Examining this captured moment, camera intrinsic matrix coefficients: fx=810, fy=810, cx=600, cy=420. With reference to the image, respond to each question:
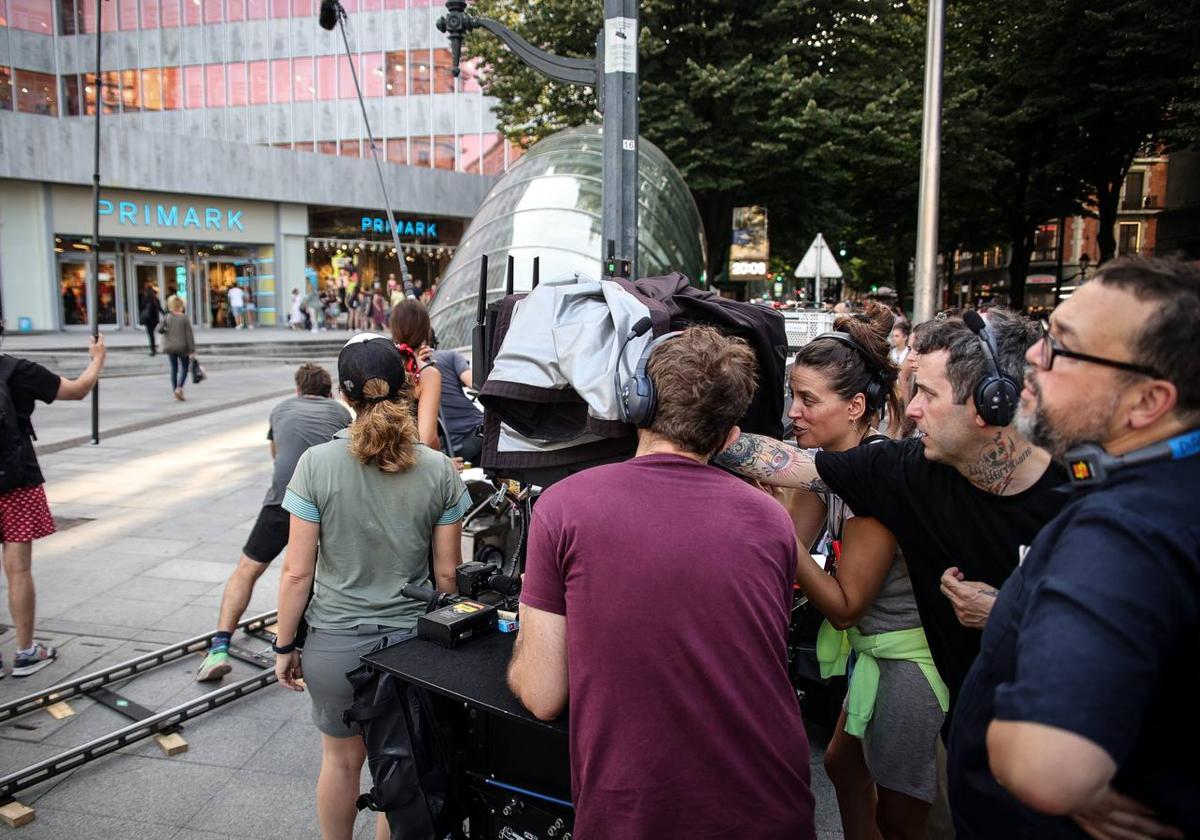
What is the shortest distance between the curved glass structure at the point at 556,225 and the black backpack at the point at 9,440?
6.46 meters

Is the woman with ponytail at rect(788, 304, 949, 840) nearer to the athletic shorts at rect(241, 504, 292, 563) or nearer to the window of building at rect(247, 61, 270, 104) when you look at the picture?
the athletic shorts at rect(241, 504, 292, 563)

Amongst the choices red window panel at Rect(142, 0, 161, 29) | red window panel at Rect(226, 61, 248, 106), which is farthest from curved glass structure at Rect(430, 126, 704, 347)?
red window panel at Rect(142, 0, 161, 29)

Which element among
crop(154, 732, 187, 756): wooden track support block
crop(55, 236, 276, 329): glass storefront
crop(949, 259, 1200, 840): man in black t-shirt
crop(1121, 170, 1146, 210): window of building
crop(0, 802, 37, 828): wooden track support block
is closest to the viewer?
crop(949, 259, 1200, 840): man in black t-shirt

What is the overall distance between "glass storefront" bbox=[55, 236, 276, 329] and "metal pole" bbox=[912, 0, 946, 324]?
81.7 ft

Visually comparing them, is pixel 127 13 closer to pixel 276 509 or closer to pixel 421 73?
pixel 421 73

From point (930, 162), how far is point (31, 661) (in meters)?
10.9

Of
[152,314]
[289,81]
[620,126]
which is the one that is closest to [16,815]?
[620,126]

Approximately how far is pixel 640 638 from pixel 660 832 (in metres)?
0.43

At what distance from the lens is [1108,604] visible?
118 cm

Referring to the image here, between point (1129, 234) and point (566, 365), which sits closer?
point (566, 365)

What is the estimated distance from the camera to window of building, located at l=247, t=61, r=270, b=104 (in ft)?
122

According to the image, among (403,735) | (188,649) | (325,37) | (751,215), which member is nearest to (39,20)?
(325,37)

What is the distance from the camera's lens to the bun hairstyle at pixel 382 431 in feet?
9.66

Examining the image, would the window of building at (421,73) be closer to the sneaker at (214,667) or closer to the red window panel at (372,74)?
the red window panel at (372,74)
